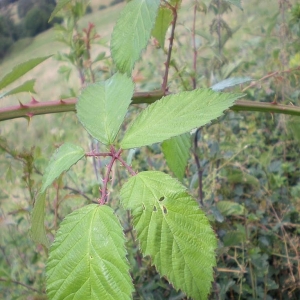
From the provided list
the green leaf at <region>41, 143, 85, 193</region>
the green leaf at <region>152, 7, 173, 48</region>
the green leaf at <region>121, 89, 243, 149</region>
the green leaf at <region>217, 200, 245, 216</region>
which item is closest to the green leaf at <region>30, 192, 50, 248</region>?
the green leaf at <region>41, 143, 85, 193</region>

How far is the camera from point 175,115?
507 mm

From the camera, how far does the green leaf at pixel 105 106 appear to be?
550 mm

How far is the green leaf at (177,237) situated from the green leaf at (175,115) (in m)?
0.07

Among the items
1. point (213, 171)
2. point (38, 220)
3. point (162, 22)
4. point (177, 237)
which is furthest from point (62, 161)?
point (213, 171)

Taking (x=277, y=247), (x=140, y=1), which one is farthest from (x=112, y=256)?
(x=277, y=247)

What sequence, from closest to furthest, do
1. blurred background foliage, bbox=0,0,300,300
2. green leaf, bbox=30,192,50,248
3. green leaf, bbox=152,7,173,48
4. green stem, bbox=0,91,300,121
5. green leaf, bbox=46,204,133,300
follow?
green leaf, bbox=46,204,133,300, green leaf, bbox=30,192,50,248, green stem, bbox=0,91,300,121, green leaf, bbox=152,7,173,48, blurred background foliage, bbox=0,0,300,300

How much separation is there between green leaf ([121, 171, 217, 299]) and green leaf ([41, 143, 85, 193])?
12 cm

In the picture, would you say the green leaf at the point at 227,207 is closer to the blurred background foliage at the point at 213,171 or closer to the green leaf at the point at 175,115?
the blurred background foliage at the point at 213,171

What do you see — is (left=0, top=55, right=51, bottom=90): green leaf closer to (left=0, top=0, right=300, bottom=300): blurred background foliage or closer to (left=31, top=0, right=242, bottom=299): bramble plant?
(left=0, top=0, right=300, bottom=300): blurred background foliage

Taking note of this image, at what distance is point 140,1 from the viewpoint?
625mm

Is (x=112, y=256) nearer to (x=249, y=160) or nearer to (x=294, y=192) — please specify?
(x=294, y=192)

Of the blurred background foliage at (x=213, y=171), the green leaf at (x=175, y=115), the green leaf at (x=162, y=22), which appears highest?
the green leaf at (x=162, y=22)

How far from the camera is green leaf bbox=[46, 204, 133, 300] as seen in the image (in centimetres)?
43

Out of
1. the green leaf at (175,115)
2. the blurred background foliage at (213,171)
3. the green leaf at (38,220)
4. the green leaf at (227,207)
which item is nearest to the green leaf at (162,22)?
the blurred background foliage at (213,171)
